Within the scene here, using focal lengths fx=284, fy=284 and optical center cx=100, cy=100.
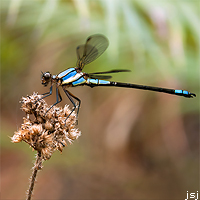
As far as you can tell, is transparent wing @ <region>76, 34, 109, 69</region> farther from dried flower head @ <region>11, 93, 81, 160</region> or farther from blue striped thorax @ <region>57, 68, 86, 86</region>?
dried flower head @ <region>11, 93, 81, 160</region>

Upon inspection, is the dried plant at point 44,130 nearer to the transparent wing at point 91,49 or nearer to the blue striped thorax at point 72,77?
the blue striped thorax at point 72,77

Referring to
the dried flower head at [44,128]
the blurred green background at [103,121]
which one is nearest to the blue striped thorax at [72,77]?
the dried flower head at [44,128]

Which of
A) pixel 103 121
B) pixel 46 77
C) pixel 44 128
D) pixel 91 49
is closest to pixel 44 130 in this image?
pixel 44 128

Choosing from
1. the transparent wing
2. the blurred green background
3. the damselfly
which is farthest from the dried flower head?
the blurred green background

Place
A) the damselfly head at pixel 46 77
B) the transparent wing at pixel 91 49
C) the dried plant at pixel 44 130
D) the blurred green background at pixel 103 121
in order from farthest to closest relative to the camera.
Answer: the blurred green background at pixel 103 121 < the transparent wing at pixel 91 49 < the damselfly head at pixel 46 77 < the dried plant at pixel 44 130

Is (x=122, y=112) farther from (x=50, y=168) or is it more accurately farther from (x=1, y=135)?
(x=1, y=135)

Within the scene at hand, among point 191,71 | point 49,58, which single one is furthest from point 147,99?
point 49,58
